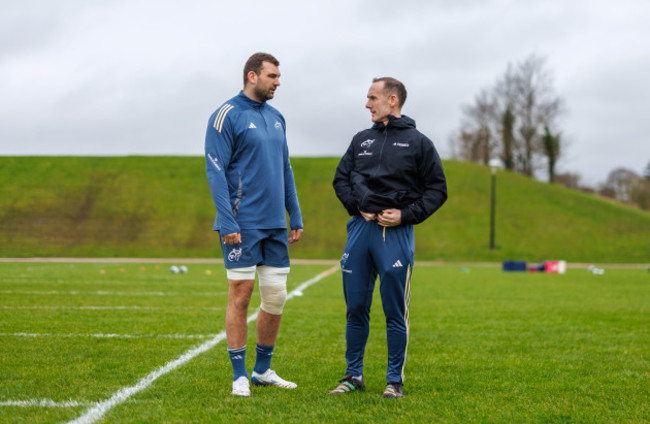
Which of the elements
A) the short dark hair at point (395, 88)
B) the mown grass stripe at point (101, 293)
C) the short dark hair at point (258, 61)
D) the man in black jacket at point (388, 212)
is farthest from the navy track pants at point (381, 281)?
the mown grass stripe at point (101, 293)

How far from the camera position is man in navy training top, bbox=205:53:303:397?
4.34m

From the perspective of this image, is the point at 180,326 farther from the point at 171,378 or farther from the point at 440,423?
the point at 440,423

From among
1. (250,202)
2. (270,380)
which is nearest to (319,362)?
(270,380)

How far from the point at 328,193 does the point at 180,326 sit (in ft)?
101

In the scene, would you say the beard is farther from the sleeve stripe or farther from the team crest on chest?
the team crest on chest

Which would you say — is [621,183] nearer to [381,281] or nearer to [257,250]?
[381,281]

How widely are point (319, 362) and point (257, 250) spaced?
59.7 inches

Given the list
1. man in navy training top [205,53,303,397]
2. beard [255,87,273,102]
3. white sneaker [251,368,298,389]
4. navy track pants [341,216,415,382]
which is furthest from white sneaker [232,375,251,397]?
beard [255,87,273,102]

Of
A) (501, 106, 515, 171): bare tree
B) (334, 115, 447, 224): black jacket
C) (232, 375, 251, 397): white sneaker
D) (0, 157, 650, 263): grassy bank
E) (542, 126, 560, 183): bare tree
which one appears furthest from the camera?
(501, 106, 515, 171): bare tree

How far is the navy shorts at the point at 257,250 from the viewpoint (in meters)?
4.37

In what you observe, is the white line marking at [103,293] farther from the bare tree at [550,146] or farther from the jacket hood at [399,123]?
the bare tree at [550,146]

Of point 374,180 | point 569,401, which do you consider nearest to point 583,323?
point 569,401

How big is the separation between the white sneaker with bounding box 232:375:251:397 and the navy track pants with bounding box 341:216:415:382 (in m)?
0.76

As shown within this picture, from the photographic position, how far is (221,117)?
174 inches
